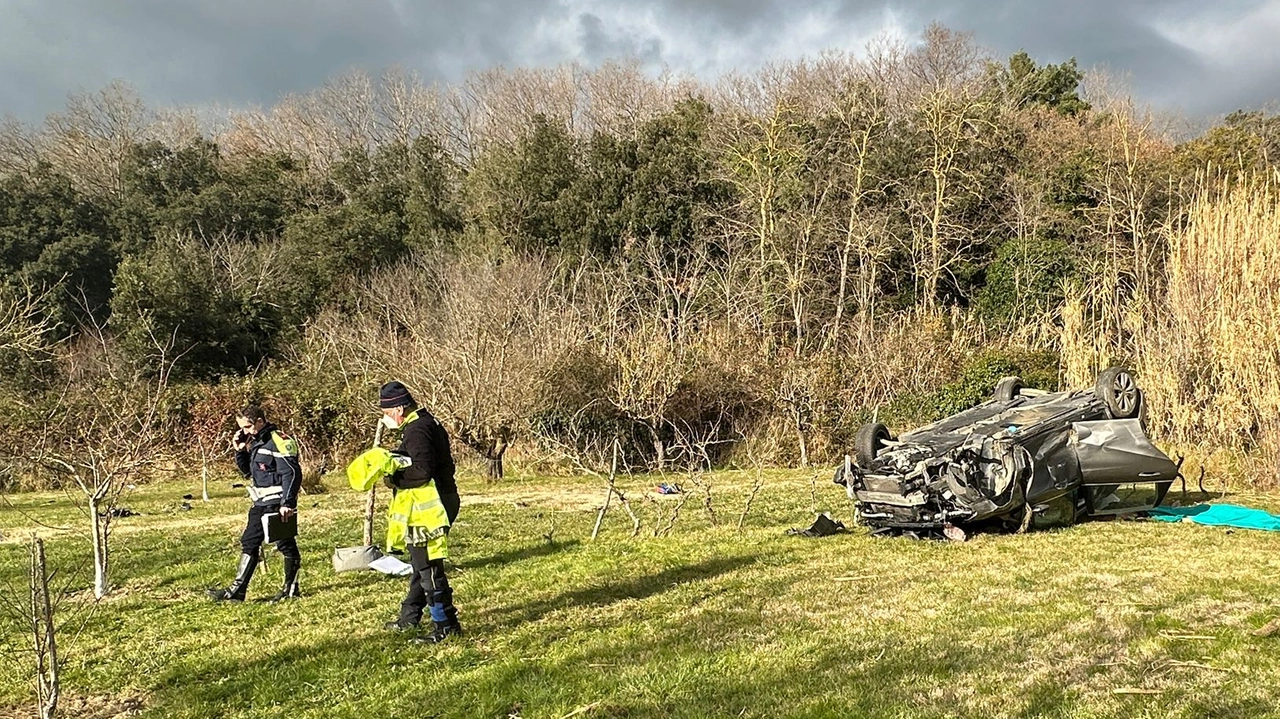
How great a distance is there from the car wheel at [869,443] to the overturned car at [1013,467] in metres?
0.01

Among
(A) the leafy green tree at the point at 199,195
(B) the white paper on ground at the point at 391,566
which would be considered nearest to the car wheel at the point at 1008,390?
(B) the white paper on ground at the point at 391,566

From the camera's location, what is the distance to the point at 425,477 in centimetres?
582

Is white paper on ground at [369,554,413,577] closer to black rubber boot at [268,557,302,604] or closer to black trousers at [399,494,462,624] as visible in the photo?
black rubber boot at [268,557,302,604]

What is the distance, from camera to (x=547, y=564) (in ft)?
28.6

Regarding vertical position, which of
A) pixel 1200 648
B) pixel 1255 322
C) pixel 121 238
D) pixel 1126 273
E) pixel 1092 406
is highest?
pixel 121 238

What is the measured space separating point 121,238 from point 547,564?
30.8 m

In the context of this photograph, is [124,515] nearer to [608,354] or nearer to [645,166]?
[608,354]

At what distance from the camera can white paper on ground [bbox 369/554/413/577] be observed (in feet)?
26.3

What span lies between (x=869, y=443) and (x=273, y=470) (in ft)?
21.8

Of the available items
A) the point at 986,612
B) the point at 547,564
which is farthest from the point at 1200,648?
the point at 547,564

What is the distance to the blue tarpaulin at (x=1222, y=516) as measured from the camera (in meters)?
10.0

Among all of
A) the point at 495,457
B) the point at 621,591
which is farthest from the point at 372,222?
the point at 621,591

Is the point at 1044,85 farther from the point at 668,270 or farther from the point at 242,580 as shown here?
the point at 242,580

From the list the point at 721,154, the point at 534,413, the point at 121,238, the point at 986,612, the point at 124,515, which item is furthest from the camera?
the point at 121,238
